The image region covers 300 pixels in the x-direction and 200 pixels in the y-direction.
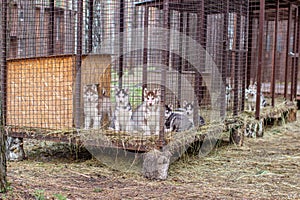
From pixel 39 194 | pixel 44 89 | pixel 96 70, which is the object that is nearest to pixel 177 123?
pixel 96 70

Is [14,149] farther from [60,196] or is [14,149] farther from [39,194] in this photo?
[60,196]

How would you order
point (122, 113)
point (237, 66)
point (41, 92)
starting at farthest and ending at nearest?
point (237, 66), point (122, 113), point (41, 92)

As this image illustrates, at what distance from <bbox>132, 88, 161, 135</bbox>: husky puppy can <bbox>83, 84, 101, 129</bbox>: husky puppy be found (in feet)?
1.82

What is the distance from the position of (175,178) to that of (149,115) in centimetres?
122

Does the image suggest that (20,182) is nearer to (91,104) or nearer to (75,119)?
(75,119)

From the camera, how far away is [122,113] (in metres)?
5.94

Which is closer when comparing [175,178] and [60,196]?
[60,196]

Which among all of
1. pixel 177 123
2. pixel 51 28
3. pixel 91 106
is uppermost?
pixel 51 28

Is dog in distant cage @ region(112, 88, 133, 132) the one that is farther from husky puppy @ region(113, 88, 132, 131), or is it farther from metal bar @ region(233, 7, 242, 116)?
metal bar @ region(233, 7, 242, 116)

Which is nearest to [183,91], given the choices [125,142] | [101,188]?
[125,142]

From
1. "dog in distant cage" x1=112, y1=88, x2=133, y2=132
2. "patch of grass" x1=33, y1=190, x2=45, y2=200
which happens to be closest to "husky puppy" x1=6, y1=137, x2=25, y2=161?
"dog in distant cage" x1=112, y1=88, x2=133, y2=132

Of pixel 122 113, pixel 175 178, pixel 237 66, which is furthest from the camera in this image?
pixel 237 66

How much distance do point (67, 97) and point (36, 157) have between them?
108 centimetres

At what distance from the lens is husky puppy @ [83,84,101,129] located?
18.6ft
